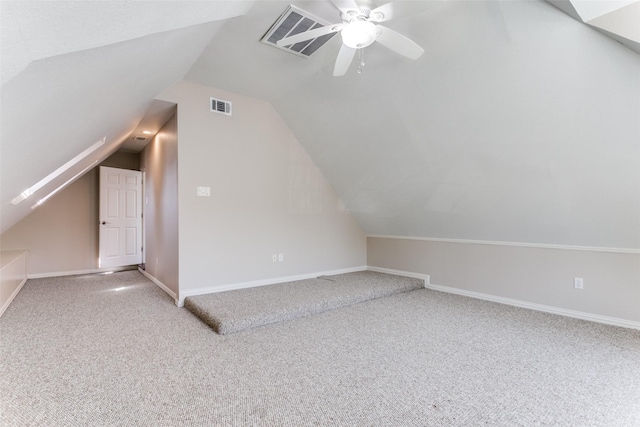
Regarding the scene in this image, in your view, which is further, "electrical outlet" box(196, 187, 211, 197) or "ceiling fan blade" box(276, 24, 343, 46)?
"electrical outlet" box(196, 187, 211, 197)

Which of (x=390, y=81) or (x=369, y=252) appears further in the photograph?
(x=369, y=252)

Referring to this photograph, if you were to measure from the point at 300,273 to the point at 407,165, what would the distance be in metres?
2.23

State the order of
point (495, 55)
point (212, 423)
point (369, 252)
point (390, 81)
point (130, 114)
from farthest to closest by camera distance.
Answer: point (369, 252) < point (130, 114) < point (390, 81) < point (495, 55) < point (212, 423)

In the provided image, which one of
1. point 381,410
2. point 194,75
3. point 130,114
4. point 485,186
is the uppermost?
point 194,75

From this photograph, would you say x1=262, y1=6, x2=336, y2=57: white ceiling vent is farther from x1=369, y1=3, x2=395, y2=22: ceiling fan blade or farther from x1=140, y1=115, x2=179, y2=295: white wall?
x1=140, y1=115, x2=179, y2=295: white wall

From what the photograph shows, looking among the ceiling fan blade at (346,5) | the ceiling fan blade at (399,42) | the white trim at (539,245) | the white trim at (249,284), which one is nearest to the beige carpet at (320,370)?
the white trim at (249,284)

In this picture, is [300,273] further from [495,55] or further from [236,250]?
[495,55]

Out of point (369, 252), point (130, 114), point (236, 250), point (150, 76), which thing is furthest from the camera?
point (369, 252)

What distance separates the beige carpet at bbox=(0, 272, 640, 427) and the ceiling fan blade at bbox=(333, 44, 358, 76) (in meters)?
2.28

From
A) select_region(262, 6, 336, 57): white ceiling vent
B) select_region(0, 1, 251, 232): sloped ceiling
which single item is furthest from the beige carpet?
select_region(262, 6, 336, 57): white ceiling vent

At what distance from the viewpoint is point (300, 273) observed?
4.49 meters

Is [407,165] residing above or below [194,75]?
below

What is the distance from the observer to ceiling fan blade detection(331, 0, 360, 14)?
68.4 inches

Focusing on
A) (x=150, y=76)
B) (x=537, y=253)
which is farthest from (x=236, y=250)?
(x=537, y=253)
